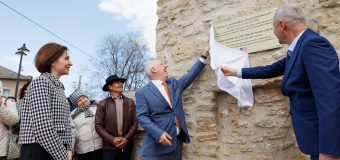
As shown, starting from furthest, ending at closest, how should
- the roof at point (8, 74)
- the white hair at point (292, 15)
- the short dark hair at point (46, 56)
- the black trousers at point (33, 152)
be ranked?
the roof at point (8, 74), the short dark hair at point (46, 56), the black trousers at point (33, 152), the white hair at point (292, 15)

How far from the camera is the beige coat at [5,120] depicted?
9.80ft

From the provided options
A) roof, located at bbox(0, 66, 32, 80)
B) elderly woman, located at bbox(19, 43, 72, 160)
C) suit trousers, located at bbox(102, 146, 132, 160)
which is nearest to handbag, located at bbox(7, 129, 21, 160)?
elderly woman, located at bbox(19, 43, 72, 160)

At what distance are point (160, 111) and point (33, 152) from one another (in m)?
1.22

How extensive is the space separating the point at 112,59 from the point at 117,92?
16.4 meters

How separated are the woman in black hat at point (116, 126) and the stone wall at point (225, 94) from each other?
0.80m

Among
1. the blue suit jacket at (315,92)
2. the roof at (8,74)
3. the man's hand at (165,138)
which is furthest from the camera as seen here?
the roof at (8,74)

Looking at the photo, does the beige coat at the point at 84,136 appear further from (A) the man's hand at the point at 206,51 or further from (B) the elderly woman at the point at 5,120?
(A) the man's hand at the point at 206,51

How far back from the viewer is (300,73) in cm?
177

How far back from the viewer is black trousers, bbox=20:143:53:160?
7.35 ft

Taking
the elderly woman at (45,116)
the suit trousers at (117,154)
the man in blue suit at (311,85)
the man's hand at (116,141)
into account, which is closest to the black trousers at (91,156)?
the suit trousers at (117,154)

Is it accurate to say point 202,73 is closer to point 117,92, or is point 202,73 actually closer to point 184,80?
point 184,80

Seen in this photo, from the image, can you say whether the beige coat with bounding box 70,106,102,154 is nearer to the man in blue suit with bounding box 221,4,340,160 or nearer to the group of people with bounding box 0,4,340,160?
the group of people with bounding box 0,4,340,160

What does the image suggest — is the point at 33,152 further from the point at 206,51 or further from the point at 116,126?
the point at 206,51

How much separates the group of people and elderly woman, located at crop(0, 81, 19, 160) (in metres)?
0.03
